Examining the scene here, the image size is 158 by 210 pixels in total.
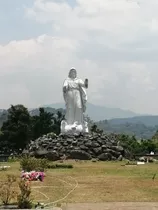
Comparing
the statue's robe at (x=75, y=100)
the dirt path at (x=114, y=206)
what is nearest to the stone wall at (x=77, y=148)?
the statue's robe at (x=75, y=100)

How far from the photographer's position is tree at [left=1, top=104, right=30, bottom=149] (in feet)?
173

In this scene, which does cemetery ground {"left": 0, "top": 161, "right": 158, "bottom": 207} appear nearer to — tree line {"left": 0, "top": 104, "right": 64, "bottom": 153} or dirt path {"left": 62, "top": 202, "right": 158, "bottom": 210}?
dirt path {"left": 62, "top": 202, "right": 158, "bottom": 210}

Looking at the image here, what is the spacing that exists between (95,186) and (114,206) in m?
4.87

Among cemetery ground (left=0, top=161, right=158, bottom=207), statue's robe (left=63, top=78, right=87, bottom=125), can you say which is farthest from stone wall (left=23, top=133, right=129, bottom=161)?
cemetery ground (left=0, top=161, right=158, bottom=207)

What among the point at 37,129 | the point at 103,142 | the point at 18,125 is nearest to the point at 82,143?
the point at 103,142

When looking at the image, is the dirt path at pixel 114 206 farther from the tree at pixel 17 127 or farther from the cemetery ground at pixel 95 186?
the tree at pixel 17 127

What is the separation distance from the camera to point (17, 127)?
2074 inches

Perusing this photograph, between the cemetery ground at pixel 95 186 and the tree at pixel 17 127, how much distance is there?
27131 mm

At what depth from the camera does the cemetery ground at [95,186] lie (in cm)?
1557

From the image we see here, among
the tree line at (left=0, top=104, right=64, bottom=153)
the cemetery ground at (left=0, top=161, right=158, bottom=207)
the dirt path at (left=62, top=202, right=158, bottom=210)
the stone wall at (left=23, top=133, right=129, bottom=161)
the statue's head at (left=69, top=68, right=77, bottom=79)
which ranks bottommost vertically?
the dirt path at (left=62, top=202, right=158, bottom=210)

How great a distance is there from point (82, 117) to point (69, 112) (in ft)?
3.78

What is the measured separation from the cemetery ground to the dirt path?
22.6 inches

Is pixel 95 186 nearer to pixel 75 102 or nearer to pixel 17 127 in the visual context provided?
pixel 75 102

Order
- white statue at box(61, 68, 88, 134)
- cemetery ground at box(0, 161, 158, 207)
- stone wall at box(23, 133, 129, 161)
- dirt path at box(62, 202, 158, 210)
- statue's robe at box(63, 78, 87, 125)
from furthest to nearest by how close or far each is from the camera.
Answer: statue's robe at box(63, 78, 87, 125)
white statue at box(61, 68, 88, 134)
stone wall at box(23, 133, 129, 161)
cemetery ground at box(0, 161, 158, 207)
dirt path at box(62, 202, 158, 210)
